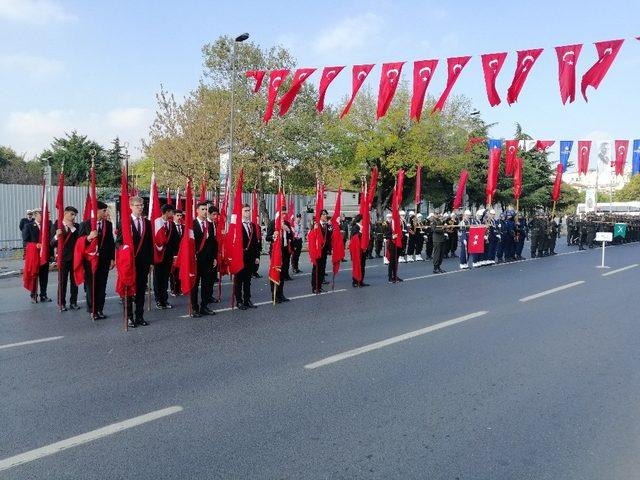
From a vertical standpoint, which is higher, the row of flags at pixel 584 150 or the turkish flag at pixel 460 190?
the row of flags at pixel 584 150

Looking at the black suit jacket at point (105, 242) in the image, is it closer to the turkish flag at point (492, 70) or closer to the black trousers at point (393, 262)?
the black trousers at point (393, 262)

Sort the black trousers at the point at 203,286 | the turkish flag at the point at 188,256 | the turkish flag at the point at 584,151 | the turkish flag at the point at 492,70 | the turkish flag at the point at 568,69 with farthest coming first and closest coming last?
the turkish flag at the point at 584,151, the turkish flag at the point at 492,70, the turkish flag at the point at 568,69, the black trousers at the point at 203,286, the turkish flag at the point at 188,256

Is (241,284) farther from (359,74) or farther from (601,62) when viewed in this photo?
(601,62)

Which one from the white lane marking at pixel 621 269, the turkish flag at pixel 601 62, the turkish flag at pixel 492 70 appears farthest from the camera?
the white lane marking at pixel 621 269

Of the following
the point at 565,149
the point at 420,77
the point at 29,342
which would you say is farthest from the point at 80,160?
the point at 29,342

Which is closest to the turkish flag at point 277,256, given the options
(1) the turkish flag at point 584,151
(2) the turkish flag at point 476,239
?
(2) the turkish flag at point 476,239

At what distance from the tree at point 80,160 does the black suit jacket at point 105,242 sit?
160 feet

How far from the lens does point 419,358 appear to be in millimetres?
6719

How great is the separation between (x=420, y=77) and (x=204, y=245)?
8351mm

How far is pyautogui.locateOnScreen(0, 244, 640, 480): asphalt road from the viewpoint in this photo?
12.9 feet

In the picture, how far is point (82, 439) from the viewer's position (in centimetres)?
429

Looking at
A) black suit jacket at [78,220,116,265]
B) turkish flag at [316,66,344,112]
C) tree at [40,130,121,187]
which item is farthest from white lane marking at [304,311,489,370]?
tree at [40,130,121,187]

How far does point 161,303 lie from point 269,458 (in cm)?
709

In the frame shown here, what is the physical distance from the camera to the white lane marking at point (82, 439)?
3.95 m
